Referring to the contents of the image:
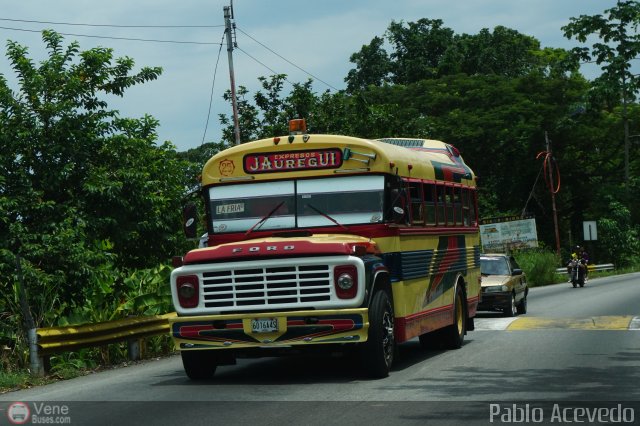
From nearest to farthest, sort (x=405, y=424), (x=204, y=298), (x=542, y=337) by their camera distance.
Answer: (x=405, y=424) → (x=204, y=298) → (x=542, y=337)

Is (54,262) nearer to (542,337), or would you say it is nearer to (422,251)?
(422,251)

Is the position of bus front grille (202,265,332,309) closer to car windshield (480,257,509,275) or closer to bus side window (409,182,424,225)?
bus side window (409,182,424,225)

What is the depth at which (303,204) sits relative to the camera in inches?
536

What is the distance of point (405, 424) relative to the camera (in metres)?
9.30

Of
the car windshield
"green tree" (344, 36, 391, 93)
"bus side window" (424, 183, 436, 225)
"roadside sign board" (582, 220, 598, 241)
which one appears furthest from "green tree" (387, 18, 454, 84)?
"bus side window" (424, 183, 436, 225)

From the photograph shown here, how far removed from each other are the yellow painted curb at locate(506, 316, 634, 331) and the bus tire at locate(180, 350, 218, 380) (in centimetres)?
928

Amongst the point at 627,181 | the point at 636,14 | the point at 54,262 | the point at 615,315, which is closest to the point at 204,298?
the point at 54,262

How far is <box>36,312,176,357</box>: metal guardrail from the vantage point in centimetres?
1401

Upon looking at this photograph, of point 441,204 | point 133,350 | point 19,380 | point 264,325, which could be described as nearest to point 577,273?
point 441,204

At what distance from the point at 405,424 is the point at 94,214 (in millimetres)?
8711

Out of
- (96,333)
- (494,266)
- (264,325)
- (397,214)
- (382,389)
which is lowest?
(382,389)

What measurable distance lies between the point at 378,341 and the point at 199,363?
7.76 feet

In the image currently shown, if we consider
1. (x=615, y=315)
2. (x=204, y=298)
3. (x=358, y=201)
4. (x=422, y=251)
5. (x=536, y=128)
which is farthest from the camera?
(x=536, y=128)

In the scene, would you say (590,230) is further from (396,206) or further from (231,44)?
(396,206)
